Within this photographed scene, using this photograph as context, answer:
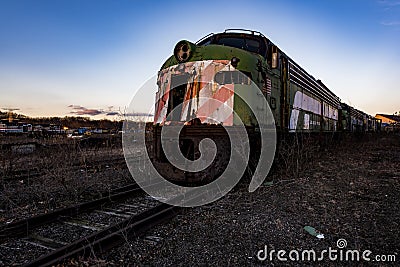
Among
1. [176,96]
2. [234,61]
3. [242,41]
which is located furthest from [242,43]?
[176,96]

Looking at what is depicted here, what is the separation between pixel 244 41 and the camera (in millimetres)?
7816

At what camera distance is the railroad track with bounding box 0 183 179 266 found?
138 inches

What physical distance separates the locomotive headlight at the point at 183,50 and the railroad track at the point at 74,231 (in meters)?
3.13

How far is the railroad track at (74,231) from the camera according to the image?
352 centimetres

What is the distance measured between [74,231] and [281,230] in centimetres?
296

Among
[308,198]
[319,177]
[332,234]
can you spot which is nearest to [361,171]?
[319,177]

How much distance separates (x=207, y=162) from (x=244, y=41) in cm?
352

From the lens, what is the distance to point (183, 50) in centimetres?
675

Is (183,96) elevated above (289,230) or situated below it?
above

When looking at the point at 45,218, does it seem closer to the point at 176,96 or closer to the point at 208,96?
the point at 176,96

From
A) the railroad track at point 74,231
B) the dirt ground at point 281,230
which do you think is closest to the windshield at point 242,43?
the dirt ground at point 281,230

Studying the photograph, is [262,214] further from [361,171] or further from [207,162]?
[361,171]

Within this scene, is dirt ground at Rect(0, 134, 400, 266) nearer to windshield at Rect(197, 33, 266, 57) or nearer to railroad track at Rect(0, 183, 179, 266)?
railroad track at Rect(0, 183, 179, 266)

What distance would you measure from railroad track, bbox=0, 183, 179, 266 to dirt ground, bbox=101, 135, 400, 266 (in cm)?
23
